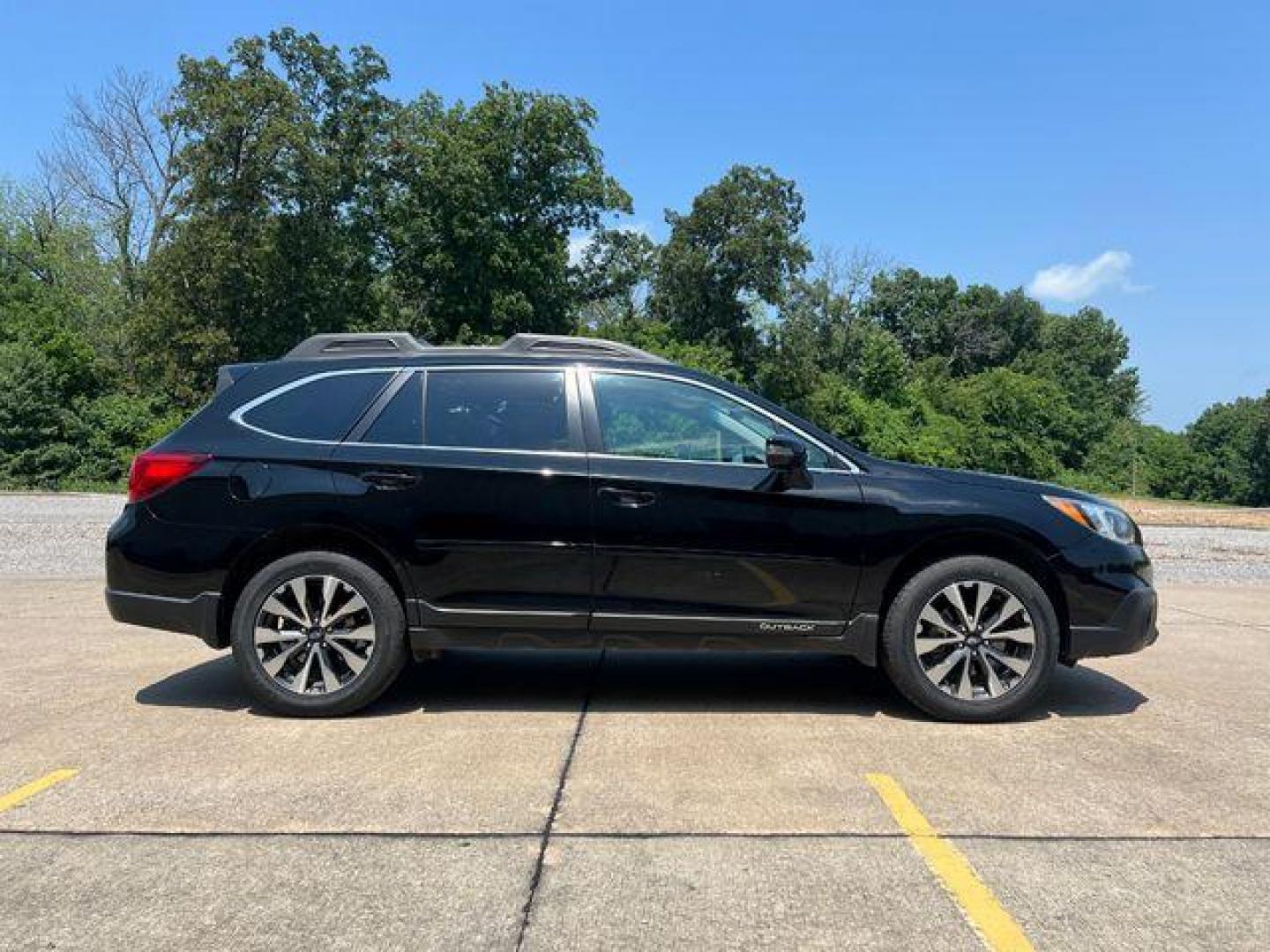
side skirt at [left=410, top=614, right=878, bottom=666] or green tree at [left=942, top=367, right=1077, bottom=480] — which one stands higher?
green tree at [left=942, top=367, right=1077, bottom=480]

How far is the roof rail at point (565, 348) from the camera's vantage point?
523cm

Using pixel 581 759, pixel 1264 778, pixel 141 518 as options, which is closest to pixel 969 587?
pixel 1264 778

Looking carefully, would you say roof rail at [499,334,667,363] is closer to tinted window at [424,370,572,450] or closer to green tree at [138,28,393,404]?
tinted window at [424,370,572,450]

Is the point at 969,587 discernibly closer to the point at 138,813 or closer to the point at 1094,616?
the point at 1094,616

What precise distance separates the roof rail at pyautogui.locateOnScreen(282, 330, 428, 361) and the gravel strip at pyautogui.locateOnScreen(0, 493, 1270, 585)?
6.63 meters

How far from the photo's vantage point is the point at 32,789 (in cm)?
386

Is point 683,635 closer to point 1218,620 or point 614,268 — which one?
point 1218,620

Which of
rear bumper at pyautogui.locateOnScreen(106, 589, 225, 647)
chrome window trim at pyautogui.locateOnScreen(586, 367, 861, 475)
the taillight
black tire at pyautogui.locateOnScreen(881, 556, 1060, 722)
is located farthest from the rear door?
black tire at pyautogui.locateOnScreen(881, 556, 1060, 722)

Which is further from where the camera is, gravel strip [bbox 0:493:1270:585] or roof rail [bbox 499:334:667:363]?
gravel strip [bbox 0:493:1270:585]

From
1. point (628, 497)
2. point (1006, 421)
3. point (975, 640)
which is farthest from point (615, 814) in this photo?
point (1006, 421)

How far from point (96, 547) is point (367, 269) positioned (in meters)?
26.3

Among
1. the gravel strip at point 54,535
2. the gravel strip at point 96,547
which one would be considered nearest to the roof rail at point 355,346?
the gravel strip at point 54,535

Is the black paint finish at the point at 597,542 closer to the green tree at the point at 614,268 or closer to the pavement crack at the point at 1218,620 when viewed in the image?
the pavement crack at the point at 1218,620

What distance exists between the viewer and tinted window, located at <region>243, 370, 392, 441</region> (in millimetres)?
5020
